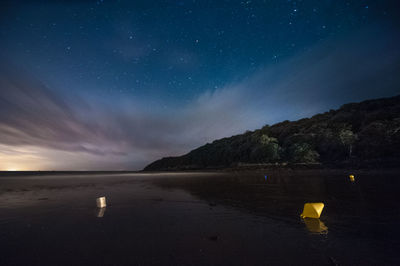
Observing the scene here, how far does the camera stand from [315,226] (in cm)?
539

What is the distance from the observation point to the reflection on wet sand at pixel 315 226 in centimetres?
496

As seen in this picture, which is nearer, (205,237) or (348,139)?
(205,237)

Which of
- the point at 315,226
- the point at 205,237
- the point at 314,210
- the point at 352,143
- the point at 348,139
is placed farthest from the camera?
the point at 348,139

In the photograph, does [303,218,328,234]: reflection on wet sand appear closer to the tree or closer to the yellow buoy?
the yellow buoy

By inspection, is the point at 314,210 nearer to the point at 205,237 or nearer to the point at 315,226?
the point at 315,226

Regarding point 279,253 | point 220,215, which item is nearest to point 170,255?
point 279,253

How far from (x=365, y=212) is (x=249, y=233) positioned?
5362mm

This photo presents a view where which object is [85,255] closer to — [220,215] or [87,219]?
[87,219]

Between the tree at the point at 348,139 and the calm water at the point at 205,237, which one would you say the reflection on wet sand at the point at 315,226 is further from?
the tree at the point at 348,139

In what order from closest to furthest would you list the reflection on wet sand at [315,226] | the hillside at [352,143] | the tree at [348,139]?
the reflection on wet sand at [315,226] → the hillside at [352,143] → the tree at [348,139]

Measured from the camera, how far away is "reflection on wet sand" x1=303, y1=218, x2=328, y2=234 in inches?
195

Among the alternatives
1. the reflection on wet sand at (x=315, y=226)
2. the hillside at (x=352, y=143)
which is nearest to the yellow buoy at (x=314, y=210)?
the reflection on wet sand at (x=315, y=226)

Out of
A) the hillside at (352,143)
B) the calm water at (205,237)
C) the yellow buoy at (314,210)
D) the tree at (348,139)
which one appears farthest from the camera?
the tree at (348,139)

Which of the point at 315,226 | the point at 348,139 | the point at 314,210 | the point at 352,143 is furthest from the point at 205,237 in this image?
the point at 348,139
